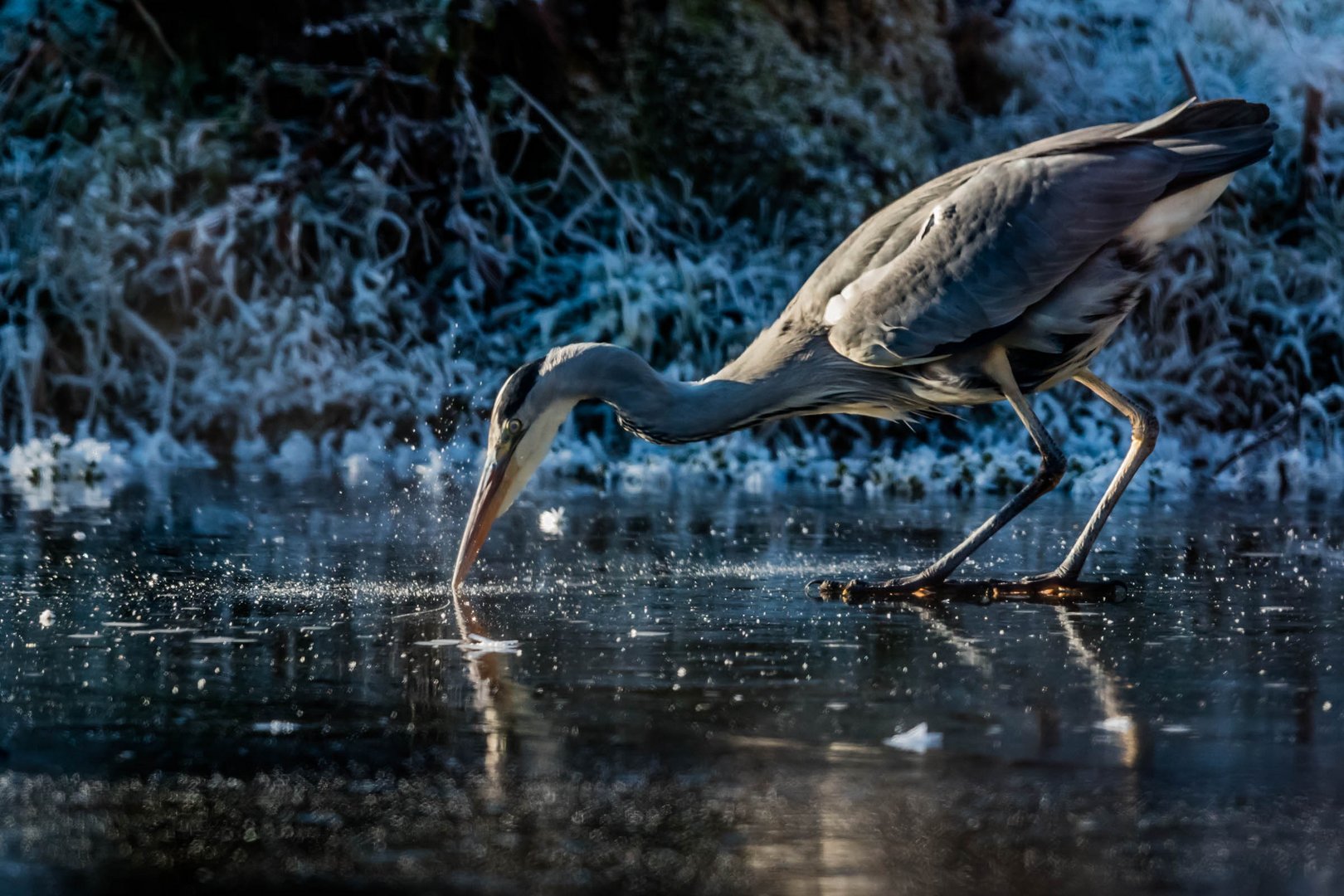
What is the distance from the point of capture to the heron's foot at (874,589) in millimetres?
6199

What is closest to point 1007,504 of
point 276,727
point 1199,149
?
point 1199,149

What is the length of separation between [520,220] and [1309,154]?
19.7 ft

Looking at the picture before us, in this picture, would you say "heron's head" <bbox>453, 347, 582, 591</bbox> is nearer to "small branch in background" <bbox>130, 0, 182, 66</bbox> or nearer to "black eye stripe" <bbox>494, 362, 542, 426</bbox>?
"black eye stripe" <bbox>494, 362, 542, 426</bbox>

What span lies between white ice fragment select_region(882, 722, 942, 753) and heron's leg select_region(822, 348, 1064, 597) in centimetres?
225

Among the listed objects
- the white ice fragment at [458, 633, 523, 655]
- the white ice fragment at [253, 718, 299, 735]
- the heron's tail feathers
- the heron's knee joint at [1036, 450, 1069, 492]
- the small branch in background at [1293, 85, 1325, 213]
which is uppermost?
the small branch in background at [1293, 85, 1325, 213]

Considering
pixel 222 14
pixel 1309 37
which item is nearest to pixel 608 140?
pixel 222 14

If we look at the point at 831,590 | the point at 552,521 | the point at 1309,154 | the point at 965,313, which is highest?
the point at 1309,154

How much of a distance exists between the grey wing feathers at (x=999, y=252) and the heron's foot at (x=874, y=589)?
2.52 feet

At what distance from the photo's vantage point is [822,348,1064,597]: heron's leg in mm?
6277

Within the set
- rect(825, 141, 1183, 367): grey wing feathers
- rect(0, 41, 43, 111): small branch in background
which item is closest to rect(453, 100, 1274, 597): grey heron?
rect(825, 141, 1183, 367): grey wing feathers

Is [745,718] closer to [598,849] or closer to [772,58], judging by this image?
[598,849]

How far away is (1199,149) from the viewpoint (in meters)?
6.39

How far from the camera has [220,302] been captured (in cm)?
1322

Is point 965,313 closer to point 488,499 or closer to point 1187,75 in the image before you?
point 488,499
